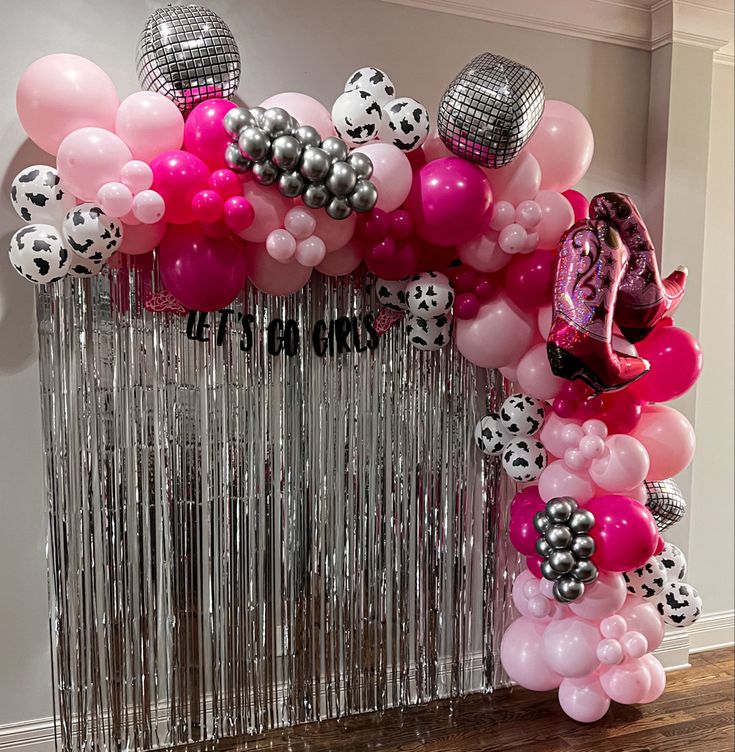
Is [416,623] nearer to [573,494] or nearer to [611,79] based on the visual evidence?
[573,494]

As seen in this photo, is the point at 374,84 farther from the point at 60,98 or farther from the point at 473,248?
the point at 60,98

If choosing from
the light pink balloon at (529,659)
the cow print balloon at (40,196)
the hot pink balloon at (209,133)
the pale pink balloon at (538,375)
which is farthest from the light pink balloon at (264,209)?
the light pink balloon at (529,659)

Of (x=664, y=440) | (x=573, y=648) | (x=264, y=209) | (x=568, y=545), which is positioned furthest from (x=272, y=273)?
(x=573, y=648)

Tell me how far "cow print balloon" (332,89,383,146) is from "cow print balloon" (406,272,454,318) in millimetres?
421

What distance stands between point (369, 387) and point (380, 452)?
21 centimetres

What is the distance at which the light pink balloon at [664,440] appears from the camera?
7.43 ft

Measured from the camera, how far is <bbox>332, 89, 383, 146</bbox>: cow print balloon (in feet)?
6.43

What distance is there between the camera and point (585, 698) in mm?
2361

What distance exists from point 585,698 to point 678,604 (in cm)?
43

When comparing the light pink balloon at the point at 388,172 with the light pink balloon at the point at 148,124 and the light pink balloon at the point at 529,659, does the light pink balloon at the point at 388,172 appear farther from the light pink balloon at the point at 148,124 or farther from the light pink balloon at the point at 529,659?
the light pink balloon at the point at 529,659

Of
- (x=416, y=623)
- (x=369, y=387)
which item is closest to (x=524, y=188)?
(x=369, y=387)

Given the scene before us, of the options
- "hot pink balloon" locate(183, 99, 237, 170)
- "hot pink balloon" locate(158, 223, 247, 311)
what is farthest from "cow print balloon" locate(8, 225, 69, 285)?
"hot pink balloon" locate(183, 99, 237, 170)

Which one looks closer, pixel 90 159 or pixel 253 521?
pixel 90 159

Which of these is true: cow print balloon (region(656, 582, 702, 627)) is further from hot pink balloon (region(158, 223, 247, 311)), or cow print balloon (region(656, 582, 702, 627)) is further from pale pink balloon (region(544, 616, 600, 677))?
hot pink balloon (region(158, 223, 247, 311))
